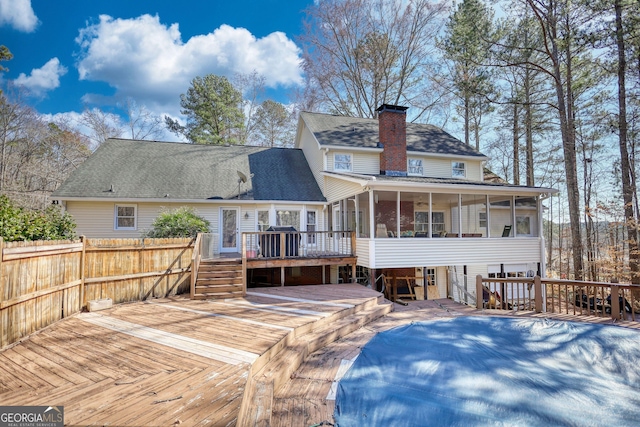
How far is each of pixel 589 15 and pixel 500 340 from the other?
13.0 m

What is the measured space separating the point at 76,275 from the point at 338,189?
8325mm

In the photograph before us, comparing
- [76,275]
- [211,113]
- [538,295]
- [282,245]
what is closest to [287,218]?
[282,245]

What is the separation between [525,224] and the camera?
14273 mm

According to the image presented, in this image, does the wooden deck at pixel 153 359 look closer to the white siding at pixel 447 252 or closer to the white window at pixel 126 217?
the white siding at pixel 447 252

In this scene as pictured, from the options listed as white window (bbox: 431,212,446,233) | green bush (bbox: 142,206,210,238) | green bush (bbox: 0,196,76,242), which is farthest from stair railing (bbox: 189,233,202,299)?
white window (bbox: 431,212,446,233)

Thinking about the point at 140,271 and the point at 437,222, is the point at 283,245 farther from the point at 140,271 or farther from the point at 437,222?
the point at 437,222

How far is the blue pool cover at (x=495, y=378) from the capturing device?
11.4ft

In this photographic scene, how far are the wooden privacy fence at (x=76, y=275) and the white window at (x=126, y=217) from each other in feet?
16.3

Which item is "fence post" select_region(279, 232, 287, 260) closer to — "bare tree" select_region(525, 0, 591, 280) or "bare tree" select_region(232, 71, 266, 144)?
"bare tree" select_region(525, 0, 591, 280)

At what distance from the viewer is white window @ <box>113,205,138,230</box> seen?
12.2 meters

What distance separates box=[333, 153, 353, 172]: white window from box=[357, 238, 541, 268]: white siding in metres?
4.30

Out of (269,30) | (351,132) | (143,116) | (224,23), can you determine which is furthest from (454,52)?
(143,116)

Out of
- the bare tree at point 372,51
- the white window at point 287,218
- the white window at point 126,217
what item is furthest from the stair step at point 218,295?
the bare tree at point 372,51

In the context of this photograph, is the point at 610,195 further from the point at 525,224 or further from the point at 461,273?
the point at 461,273
